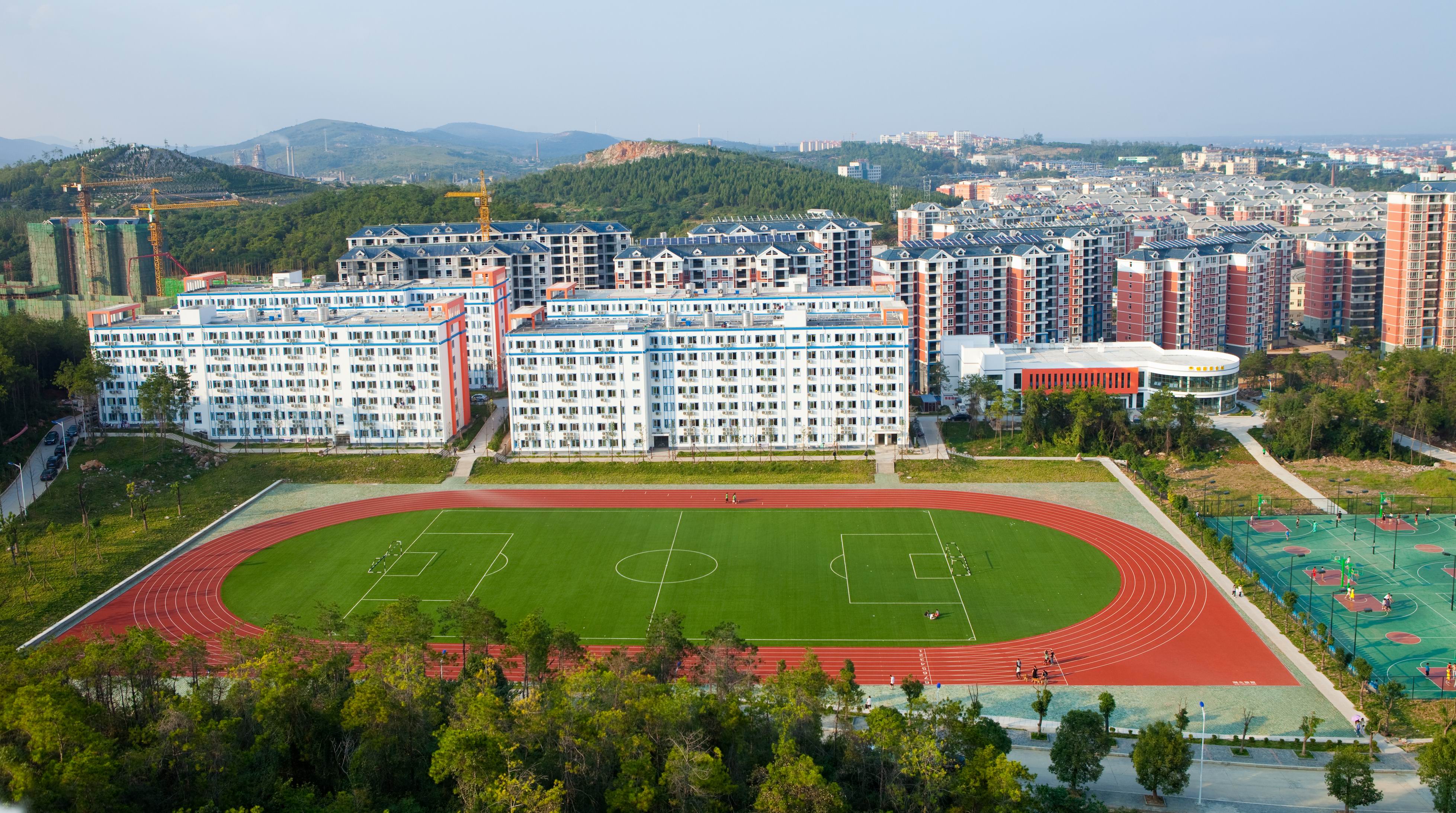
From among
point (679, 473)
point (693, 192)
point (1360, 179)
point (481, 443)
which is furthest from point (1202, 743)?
point (1360, 179)

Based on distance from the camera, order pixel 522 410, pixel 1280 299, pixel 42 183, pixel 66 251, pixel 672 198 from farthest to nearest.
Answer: pixel 672 198 < pixel 42 183 < pixel 66 251 < pixel 1280 299 < pixel 522 410

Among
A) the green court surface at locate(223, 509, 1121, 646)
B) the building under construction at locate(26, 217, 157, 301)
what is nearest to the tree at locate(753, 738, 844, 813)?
the green court surface at locate(223, 509, 1121, 646)

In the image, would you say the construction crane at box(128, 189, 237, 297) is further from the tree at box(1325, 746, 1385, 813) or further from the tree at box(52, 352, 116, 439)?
the tree at box(1325, 746, 1385, 813)

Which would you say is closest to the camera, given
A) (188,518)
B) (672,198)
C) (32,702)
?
(32,702)

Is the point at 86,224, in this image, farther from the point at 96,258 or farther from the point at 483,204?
the point at 483,204

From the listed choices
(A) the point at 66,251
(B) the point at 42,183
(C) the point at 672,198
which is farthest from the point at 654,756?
(B) the point at 42,183

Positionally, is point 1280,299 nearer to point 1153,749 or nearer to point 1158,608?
point 1158,608

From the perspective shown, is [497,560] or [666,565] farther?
[497,560]
